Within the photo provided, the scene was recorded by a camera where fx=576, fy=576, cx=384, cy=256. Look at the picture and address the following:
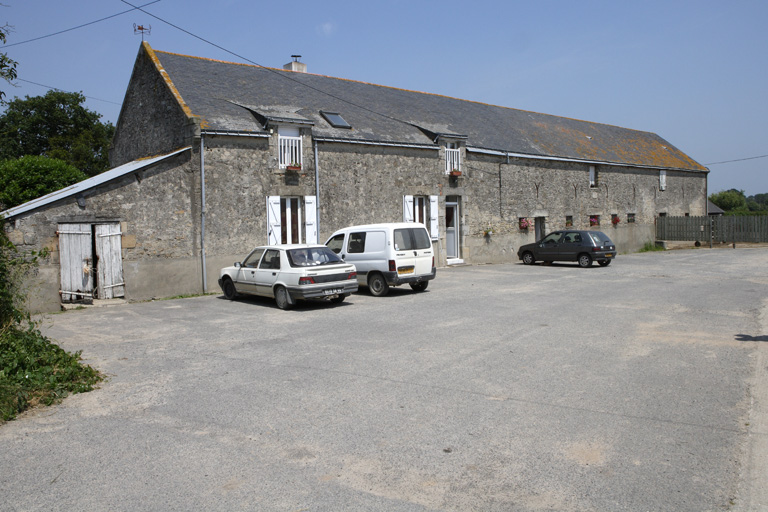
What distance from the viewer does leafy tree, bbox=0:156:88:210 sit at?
2238 cm

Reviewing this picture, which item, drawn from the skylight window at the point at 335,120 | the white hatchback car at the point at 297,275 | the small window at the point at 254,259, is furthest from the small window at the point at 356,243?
the skylight window at the point at 335,120

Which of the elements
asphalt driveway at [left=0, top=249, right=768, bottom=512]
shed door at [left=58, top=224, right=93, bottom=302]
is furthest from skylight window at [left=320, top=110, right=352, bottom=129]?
asphalt driveway at [left=0, top=249, right=768, bottom=512]

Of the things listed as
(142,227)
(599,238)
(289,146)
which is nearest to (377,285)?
Answer: (289,146)

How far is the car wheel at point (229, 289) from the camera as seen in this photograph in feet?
47.3

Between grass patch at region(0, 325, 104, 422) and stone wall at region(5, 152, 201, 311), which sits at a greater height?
stone wall at region(5, 152, 201, 311)

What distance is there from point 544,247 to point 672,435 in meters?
19.2

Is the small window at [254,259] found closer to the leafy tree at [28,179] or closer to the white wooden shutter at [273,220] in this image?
the white wooden shutter at [273,220]

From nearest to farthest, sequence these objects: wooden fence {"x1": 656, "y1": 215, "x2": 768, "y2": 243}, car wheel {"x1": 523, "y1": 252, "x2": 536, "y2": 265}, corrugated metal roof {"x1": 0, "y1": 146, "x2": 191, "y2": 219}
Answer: corrugated metal roof {"x1": 0, "y1": 146, "x2": 191, "y2": 219}, car wheel {"x1": 523, "y1": 252, "x2": 536, "y2": 265}, wooden fence {"x1": 656, "y1": 215, "x2": 768, "y2": 243}

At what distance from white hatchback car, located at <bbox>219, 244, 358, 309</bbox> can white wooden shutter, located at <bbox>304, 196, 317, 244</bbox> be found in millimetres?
4703

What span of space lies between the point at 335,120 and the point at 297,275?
9504 mm

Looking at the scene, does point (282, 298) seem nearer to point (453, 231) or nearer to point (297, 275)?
point (297, 275)

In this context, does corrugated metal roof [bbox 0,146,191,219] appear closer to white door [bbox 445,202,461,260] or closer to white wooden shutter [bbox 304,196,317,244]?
white wooden shutter [bbox 304,196,317,244]

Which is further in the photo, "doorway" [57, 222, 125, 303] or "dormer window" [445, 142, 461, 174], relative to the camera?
"dormer window" [445, 142, 461, 174]

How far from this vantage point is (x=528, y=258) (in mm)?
Result: 24281
